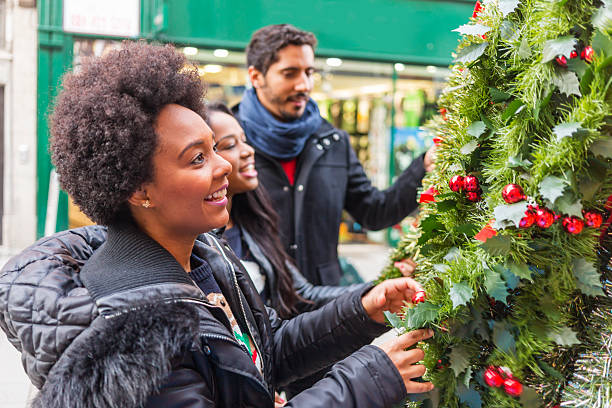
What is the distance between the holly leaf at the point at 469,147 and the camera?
1.27 metres

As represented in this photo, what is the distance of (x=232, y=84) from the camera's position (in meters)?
6.33

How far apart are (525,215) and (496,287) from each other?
0.15 metres

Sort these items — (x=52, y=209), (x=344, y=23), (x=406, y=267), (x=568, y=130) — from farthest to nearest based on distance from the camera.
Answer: (x=344, y=23)
(x=52, y=209)
(x=406, y=267)
(x=568, y=130)

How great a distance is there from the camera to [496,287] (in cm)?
110

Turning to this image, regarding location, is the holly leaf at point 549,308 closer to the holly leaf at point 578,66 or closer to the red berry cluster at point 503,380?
the red berry cluster at point 503,380

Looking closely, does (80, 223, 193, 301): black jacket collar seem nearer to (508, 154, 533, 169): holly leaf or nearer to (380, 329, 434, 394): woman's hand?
(380, 329, 434, 394): woman's hand

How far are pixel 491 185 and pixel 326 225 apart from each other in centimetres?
177

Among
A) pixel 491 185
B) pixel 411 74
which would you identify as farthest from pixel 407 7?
pixel 491 185

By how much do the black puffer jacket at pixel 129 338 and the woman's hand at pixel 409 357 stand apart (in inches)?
0.9

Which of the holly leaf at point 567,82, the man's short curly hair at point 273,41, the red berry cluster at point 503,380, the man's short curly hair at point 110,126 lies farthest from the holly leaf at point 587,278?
the man's short curly hair at point 273,41

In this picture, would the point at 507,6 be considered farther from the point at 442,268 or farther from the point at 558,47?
the point at 442,268

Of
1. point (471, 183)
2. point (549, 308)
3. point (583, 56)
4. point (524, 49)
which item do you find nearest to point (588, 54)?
point (583, 56)

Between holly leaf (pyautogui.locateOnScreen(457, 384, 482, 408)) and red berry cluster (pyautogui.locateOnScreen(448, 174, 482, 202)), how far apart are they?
40 cm

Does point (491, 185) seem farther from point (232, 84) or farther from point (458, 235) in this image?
point (232, 84)
